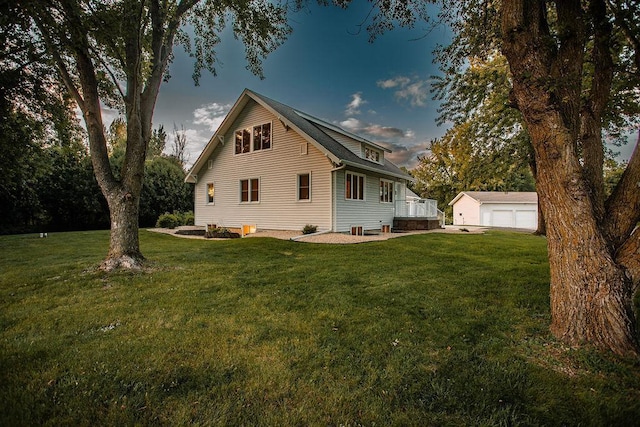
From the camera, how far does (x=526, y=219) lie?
28.2 metres

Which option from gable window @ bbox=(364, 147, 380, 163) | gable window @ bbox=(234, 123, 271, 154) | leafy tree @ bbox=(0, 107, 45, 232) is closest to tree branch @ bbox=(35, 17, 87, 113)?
leafy tree @ bbox=(0, 107, 45, 232)

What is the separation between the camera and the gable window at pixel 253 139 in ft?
48.6

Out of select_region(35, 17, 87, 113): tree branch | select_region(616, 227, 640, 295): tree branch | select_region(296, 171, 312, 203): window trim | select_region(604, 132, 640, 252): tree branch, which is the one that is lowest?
select_region(616, 227, 640, 295): tree branch

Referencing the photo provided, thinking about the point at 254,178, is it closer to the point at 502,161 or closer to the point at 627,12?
the point at 502,161

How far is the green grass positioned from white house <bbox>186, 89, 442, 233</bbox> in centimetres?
813

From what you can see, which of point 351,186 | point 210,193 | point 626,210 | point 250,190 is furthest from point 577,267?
point 210,193

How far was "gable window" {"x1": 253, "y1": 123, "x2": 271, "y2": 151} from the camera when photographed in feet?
48.4

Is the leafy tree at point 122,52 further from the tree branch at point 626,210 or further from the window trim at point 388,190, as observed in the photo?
the window trim at point 388,190

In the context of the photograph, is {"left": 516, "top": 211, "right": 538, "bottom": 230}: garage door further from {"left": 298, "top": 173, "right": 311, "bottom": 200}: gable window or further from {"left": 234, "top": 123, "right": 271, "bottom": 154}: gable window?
{"left": 234, "top": 123, "right": 271, "bottom": 154}: gable window

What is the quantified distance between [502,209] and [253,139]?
1025 inches

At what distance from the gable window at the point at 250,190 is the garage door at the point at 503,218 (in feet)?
83.2

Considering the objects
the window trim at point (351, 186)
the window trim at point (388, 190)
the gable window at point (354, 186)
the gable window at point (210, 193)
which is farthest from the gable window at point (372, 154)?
the gable window at point (210, 193)

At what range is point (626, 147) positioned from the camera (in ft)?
36.7

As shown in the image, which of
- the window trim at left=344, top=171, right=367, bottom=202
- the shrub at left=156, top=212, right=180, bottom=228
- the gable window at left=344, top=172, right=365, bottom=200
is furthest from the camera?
the shrub at left=156, top=212, right=180, bottom=228
